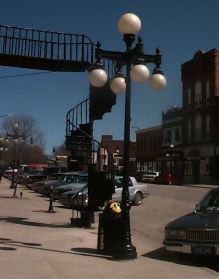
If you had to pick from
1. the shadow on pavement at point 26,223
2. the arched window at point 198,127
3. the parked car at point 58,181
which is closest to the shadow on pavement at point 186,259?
the shadow on pavement at point 26,223

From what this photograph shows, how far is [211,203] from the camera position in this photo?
11.7 metres

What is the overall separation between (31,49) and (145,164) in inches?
2683

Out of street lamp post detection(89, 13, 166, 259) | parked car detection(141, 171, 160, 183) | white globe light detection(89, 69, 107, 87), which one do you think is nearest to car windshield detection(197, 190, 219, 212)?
street lamp post detection(89, 13, 166, 259)

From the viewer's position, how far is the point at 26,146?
110562 mm

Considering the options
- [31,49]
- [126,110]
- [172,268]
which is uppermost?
[31,49]

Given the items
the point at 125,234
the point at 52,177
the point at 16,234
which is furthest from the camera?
the point at 52,177

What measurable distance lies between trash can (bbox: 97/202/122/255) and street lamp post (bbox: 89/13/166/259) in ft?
0.52

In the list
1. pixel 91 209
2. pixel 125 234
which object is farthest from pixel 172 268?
pixel 91 209

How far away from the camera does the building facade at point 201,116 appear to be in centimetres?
5838

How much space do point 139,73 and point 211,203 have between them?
324 centimetres

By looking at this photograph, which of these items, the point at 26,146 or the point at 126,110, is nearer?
the point at 126,110

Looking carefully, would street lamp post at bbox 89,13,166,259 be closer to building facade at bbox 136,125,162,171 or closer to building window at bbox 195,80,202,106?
building window at bbox 195,80,202,106

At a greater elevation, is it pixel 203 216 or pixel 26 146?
pixel 26 146

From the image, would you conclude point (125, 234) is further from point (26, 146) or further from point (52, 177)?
point (26, 146)
